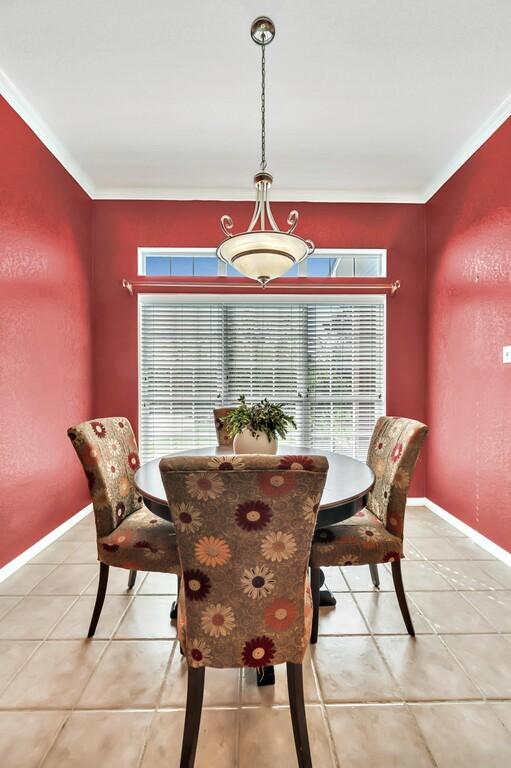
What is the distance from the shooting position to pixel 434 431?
10.8 feet

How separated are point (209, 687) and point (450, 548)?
74.2 inches

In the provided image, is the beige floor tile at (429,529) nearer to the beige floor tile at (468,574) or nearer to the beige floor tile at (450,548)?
the beige floor tile at (450,548)

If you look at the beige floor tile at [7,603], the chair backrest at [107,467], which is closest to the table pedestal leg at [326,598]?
the chair backrest at [107,467]

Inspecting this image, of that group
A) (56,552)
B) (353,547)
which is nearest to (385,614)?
(353,547)

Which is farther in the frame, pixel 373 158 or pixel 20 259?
pixel 373 158

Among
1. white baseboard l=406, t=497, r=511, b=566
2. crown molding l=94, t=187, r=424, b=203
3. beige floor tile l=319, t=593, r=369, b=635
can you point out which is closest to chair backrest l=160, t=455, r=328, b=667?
beige floor tile l=319, t=593, r=369, b=635

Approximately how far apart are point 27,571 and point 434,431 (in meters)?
3.16

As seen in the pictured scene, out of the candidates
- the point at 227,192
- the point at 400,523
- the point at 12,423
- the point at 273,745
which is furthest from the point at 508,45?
the point at 12,423

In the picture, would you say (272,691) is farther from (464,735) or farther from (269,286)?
(269,286)

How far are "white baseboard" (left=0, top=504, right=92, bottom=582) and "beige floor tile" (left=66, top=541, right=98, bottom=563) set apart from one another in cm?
21

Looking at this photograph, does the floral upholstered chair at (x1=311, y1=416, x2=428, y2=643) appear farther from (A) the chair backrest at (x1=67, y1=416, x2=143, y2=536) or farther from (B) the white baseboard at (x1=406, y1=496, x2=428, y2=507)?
(B) the white baseboard at (x1=406, y1=496, x2=428, y2=507)

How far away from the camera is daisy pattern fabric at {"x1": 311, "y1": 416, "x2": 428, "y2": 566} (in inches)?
62.6

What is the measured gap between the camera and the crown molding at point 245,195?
3.36 metres

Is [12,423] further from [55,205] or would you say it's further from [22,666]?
[55,205]
